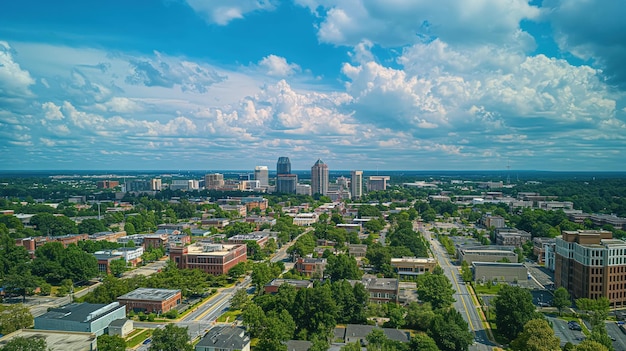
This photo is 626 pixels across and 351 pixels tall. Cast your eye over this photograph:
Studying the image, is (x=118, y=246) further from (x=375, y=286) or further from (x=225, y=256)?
(x=375, y=286)

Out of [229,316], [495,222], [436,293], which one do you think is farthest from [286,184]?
[436,293]

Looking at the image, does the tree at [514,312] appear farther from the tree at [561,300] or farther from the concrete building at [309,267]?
the concrete building at [309,267]

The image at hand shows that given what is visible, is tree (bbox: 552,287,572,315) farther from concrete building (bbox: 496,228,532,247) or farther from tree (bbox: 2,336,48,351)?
tree (bbox: 2,336,48,351)

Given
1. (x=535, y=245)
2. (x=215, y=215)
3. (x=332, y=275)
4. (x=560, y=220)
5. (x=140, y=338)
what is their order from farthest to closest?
(x=215, y=215), (x=560, y=220), (x=535, y=245), (x=332, y=275), (x=140, y=338)

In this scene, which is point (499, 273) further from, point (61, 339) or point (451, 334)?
point (61, 339)

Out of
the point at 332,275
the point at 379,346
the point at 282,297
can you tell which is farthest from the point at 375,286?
the point at 379,346
